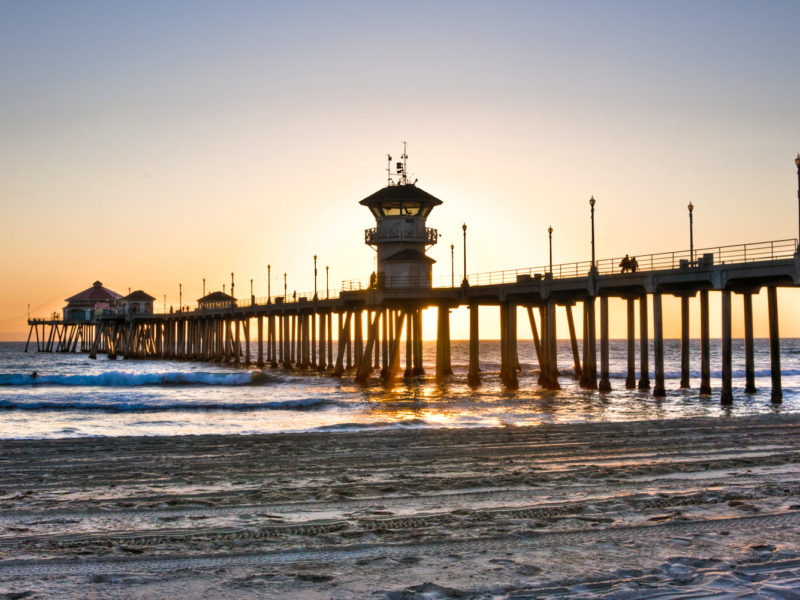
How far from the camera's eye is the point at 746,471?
12.0m

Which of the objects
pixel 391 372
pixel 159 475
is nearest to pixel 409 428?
pixel 159 475

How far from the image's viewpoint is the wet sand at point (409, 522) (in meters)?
6.99

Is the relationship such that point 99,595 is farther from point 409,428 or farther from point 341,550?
point 409,428

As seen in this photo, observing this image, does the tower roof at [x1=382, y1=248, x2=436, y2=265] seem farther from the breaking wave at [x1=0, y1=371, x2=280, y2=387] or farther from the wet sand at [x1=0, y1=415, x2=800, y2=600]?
the wet sand at [x1=0, y1=415, x2=800, y2=600]

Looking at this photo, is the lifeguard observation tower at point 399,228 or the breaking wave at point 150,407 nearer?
the breaking wave at point 150,407

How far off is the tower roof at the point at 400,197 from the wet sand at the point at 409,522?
118ft

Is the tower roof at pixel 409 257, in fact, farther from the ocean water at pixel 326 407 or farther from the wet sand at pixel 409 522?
the wet sand at pixel 409 522

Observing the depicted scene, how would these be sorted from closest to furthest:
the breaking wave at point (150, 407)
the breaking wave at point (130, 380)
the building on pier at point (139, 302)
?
the breaking wave at point (150, 407)
the breaking wave at point (130, 380)
the building on pier at point (139, 302)

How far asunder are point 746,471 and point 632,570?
18.6ft

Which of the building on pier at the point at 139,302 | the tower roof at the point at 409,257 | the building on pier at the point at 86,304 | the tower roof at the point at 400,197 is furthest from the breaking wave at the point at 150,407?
the building on pier at the point at 86,304

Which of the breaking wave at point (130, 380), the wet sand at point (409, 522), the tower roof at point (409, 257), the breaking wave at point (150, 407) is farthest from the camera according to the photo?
the breaking wave at point (130, 380)

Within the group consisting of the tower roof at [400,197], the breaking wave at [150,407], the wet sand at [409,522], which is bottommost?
the breaking wave at [150,407]

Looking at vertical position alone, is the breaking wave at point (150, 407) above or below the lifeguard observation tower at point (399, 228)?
below

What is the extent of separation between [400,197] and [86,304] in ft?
305
